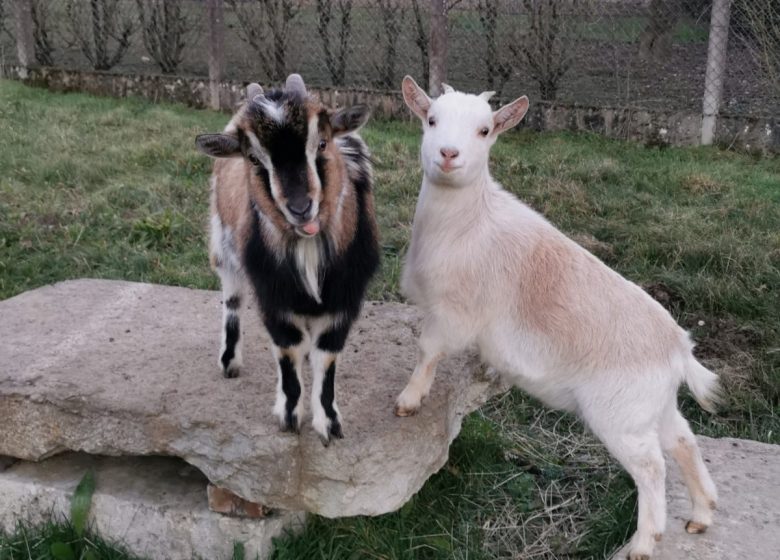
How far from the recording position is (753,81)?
6.98 m

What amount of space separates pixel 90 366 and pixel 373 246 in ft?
4.30

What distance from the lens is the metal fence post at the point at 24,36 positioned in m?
9.24

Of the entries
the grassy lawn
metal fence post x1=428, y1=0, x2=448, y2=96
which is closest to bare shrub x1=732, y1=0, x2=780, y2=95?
the grassy lawn

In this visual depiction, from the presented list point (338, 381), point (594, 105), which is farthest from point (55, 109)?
point (338, 381)

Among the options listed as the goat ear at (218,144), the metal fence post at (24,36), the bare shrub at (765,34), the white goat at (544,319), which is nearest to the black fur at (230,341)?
the white goat at (544,319)

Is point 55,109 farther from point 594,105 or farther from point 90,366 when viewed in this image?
point 90,366

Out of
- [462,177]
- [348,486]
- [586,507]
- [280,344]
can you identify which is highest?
[462,177]

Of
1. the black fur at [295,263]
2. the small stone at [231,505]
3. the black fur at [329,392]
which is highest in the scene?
the black fur at [295,263]

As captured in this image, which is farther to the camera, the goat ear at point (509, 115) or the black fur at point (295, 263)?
the goat ear at point (509, 115)

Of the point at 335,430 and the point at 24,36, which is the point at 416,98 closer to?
the point at 335,430

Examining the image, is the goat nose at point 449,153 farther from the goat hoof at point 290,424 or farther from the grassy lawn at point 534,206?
the grassy lawn at point 534,206

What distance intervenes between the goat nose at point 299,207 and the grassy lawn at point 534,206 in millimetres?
1298

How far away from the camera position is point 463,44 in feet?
25.9

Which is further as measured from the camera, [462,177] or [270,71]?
[270,71]
